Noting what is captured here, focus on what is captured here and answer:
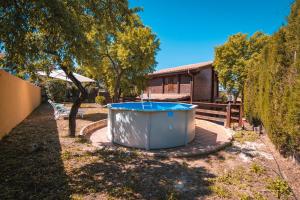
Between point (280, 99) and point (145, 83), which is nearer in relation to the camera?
point (280, 99)

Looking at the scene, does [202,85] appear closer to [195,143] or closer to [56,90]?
[195,143]

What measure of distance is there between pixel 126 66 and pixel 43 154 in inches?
448

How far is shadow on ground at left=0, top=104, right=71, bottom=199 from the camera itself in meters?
3.27

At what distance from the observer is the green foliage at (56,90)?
21.4 metres

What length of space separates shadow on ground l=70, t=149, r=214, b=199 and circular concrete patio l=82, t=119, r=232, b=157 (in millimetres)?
581

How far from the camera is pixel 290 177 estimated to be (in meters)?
4.22

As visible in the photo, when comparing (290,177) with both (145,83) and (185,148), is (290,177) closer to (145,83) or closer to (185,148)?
(185,148)

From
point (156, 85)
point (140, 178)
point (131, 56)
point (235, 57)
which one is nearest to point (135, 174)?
point (140, 178)

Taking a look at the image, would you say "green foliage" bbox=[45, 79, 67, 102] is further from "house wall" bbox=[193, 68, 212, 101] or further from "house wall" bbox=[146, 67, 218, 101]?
"house wall" bbox=[193, 68, 212, 101]

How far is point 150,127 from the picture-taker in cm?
591

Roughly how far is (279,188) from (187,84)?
14.7m

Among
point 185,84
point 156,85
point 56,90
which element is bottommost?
point 56,90

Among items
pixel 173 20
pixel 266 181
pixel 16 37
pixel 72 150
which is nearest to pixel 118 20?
pixel 16 37

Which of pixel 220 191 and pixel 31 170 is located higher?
pixel 31 170
